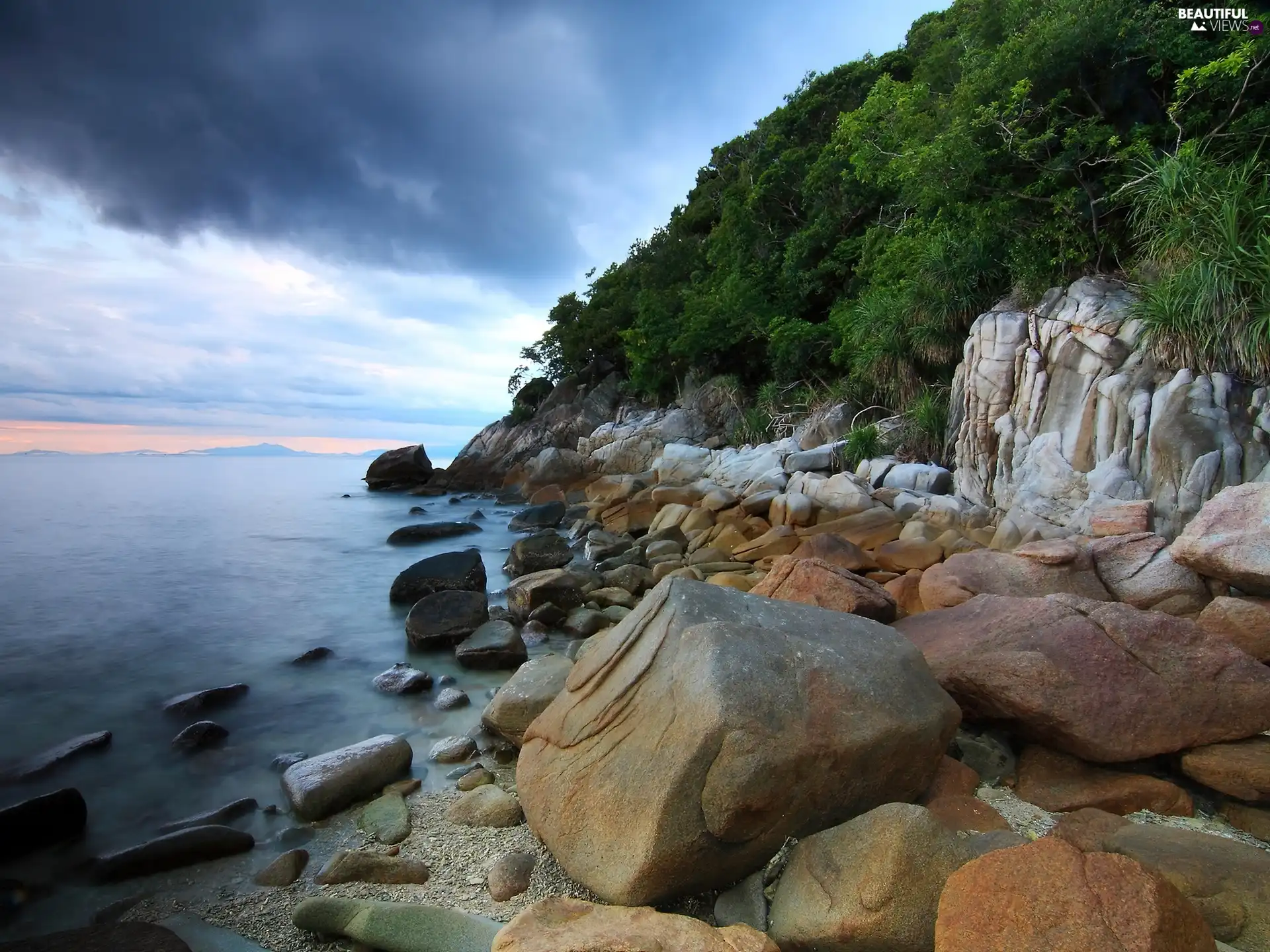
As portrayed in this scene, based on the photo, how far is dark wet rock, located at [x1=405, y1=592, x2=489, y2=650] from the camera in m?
7.47

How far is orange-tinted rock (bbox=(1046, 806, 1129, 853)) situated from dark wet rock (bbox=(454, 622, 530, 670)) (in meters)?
4.81

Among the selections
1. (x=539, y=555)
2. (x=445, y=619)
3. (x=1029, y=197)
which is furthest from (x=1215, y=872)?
(x=1029, y=197)

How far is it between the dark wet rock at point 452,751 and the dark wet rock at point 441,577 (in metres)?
4.45

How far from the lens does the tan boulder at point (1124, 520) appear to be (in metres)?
6.71

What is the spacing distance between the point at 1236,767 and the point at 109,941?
524 cm

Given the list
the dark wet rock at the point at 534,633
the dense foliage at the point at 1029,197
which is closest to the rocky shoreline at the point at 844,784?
the dark wet rock at the point at 534,633

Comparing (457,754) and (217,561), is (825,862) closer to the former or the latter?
(457,754)

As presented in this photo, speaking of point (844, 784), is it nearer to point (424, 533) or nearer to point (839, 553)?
point (839, 553)

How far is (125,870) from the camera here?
11.9ft

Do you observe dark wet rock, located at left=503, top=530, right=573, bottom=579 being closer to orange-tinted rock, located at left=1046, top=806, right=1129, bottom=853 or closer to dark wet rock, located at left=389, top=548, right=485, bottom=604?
dark wet rock, located at left=389, top=548, right=485, bottom=604

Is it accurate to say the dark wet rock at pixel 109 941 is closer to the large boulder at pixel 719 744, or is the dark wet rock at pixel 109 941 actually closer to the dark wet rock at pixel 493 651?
the large boulder at pixel 719 744

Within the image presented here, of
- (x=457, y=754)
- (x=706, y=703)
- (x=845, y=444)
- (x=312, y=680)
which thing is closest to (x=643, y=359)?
(x=845, y=444)

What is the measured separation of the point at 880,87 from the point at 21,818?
1602 centimetres

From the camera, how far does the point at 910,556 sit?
319 inches
